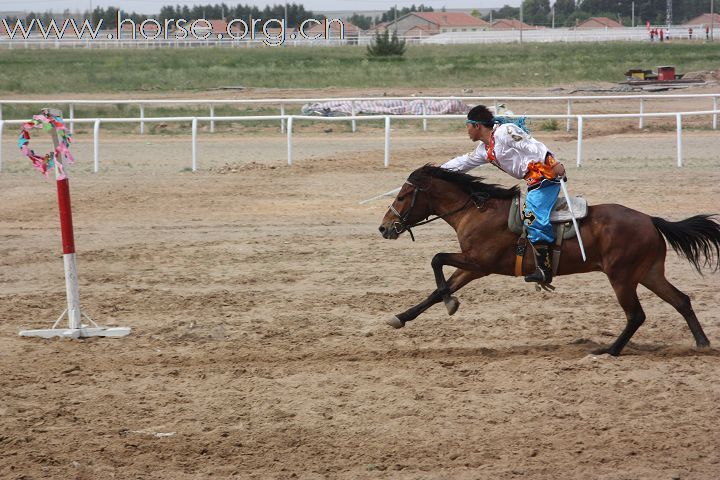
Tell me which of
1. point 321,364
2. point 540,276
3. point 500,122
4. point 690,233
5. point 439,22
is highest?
point 439,22

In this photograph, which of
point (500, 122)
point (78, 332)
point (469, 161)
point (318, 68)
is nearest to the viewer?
point (500, 122)

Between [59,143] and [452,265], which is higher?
[59,143]

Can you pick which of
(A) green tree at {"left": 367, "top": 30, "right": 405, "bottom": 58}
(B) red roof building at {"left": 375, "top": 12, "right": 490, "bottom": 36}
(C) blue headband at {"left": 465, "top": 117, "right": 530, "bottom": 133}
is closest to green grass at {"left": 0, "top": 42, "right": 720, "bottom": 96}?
(A) green tree at {"left": 367, "top": 30, "right": 405, "bottom": 58}

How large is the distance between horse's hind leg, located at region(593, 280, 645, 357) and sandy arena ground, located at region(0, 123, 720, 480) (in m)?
0.15

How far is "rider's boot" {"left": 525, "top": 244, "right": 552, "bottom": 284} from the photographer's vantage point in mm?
7461

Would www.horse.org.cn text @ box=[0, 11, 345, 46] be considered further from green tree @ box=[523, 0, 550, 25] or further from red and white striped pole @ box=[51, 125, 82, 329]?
red and white striped pole @ box=[51, 125, 82, 329]

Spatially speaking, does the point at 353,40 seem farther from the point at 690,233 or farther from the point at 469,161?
the point at 690,233

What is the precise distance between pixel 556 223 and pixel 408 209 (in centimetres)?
123

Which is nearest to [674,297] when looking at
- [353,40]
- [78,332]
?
[78,332]

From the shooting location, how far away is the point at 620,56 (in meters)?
54.2

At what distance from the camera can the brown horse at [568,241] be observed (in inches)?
289

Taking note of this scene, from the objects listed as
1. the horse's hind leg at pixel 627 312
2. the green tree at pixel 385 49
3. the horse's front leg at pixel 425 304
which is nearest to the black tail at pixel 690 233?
the horse's hind leg at pixel 627 312

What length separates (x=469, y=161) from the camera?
7.93 metres

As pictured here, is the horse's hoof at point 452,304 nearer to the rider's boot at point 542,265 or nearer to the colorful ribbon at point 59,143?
the rider's boot at point 542,265
